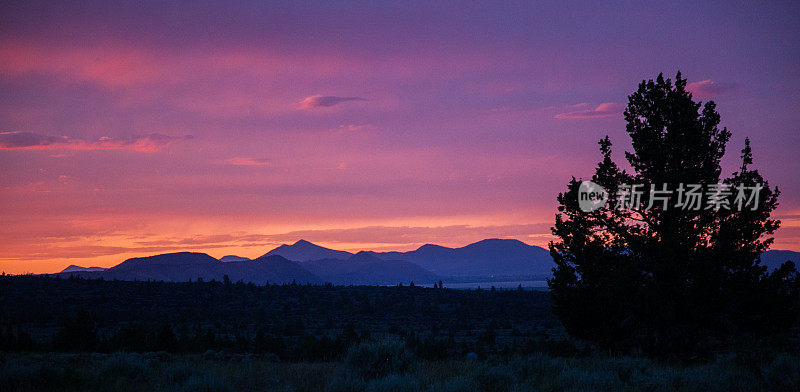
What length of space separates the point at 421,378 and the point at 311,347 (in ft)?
75.5

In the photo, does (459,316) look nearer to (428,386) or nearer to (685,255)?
(685,255)

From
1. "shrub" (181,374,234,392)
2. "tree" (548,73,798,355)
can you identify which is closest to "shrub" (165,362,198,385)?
"shrub" (181,374,234,392)

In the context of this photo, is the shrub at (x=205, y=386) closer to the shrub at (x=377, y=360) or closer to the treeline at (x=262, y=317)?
the shrub at (x=377, y=360)

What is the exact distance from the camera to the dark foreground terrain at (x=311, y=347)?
10.7 m

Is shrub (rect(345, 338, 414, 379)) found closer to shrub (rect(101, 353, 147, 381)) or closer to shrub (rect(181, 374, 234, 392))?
shrub (rect(181, 374, 234, 392))

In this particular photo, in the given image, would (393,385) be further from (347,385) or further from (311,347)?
(311,347)

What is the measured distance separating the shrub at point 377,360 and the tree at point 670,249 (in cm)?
770

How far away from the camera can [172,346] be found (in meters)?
30.8

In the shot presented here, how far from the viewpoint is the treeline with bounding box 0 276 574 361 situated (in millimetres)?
33812

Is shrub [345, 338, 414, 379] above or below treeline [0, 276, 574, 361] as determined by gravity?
above

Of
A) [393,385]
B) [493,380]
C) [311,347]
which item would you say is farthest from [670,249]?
[311,347]

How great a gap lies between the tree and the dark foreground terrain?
1.12 m

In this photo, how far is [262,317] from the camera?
61.2 m

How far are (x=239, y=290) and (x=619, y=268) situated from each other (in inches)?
2846
